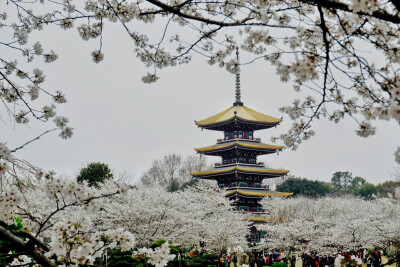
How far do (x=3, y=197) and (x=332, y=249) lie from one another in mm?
22015

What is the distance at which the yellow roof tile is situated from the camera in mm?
33750

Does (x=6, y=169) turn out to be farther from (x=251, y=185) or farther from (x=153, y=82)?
(x=251, y=185)

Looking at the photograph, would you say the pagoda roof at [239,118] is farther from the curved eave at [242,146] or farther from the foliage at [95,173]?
the foliage at [95,173]

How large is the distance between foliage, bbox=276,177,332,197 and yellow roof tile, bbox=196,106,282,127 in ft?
56.4

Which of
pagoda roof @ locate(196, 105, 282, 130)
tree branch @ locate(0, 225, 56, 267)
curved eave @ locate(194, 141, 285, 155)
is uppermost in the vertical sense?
pagoda roof @ locate(196, 105, 282, 130)

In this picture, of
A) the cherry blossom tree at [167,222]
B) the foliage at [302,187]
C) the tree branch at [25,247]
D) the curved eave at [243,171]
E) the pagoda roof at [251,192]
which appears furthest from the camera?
the foliage at [302,187]

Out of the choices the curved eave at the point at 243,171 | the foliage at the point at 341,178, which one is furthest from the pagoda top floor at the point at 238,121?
the foliage at the point at 341,178

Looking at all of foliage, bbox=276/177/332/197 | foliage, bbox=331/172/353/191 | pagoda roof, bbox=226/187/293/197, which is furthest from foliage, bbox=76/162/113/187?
foliage, bbox=331/172/353/191

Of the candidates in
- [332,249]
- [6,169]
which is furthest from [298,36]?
[332,249]

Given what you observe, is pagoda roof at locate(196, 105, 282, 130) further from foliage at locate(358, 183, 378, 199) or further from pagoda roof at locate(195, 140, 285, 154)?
foliage at locate(358, 183, 378, 199)

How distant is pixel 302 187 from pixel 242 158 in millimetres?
19803

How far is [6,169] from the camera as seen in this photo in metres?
3.54

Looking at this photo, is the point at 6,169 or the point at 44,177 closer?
the point at 44,177

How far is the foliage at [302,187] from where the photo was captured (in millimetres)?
50188
